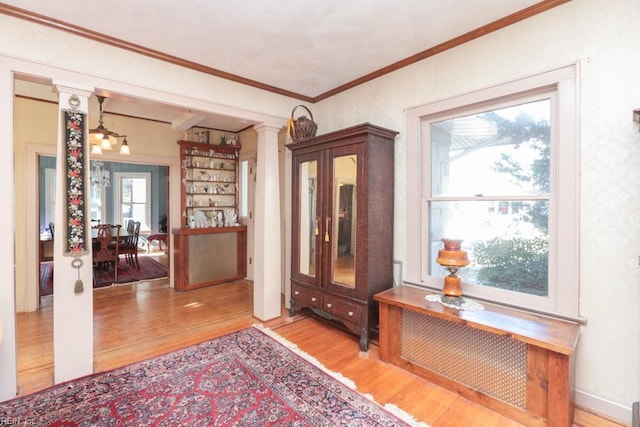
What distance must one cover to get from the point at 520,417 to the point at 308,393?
1270 mm

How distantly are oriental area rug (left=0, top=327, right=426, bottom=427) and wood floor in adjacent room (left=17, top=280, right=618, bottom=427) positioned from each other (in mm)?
169

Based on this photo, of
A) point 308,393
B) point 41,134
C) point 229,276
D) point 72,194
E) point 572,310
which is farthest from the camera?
point 229,276

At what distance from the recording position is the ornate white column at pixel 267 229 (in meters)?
3.29

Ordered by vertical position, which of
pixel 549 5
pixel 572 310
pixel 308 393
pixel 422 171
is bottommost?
pixel 308 393

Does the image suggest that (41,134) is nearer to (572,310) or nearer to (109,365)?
(109,365)

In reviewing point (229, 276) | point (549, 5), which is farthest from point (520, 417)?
point (229, 276)

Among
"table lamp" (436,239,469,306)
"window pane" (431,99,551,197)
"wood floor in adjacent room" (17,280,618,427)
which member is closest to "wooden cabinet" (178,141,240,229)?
"wood floor in adjacent room" (17,280,618,427)

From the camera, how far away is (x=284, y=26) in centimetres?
218

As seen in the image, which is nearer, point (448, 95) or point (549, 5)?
point (549, 5)

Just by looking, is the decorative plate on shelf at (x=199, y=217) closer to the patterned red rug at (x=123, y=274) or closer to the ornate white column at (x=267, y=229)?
the patterned red rug at (x=123, y=274)

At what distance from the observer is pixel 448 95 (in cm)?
243

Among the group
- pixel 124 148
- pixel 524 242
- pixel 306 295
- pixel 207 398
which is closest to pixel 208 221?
pixel 124 148

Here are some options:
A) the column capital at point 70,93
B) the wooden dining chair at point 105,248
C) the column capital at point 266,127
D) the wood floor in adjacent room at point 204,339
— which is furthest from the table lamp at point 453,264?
the wooden dining chair at point 105,248

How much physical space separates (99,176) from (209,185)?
480 centimetres
